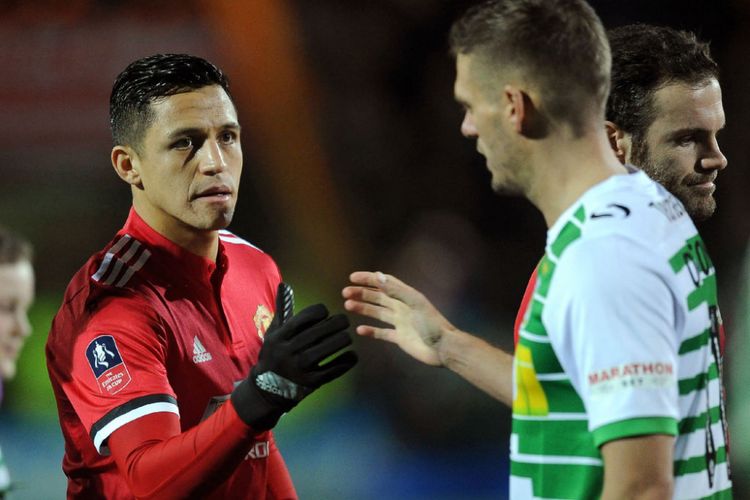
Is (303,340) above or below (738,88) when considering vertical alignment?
below

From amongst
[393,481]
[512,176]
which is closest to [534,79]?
[512,176]

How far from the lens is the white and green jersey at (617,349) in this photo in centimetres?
156

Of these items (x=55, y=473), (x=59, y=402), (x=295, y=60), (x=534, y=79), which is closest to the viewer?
(x=534, y=79)

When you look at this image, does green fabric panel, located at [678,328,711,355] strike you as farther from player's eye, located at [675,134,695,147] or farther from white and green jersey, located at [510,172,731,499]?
player's eye, located at [675,134,695,147]

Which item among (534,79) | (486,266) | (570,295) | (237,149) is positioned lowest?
(570,295)

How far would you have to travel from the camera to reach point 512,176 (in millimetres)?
1843

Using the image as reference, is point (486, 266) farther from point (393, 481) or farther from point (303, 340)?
point (303, 340)

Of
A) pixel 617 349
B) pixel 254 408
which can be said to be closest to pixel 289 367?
pixel 254 408

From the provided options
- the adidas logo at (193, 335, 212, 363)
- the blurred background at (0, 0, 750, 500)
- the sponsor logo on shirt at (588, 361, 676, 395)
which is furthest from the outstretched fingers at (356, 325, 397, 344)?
the blurred background at (0, 0, 750, 500)

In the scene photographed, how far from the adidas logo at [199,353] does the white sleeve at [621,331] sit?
1.20 meters

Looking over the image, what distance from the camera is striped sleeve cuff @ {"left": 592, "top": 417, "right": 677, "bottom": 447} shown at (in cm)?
154

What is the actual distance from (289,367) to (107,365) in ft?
1.58

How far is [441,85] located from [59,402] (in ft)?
12.8

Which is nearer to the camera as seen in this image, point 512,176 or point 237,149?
point 512,176
